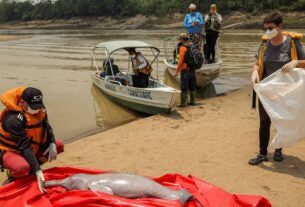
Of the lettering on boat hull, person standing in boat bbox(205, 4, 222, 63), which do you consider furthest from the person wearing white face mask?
person standing in boat bbox(205, 4, 222, 63)

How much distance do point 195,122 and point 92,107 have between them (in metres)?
4.78

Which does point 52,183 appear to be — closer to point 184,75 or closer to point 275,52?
point 275,52

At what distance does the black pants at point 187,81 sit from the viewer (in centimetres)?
1174

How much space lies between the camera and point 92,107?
13359 millimetres

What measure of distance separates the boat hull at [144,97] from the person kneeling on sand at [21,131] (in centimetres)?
552

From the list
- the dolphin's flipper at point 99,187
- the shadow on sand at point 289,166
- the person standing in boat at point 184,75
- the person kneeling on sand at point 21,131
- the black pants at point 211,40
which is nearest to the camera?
the dolphin's flipper at point 99,187

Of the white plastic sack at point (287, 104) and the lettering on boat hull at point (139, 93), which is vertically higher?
the white plastic sack at point (287, 104)

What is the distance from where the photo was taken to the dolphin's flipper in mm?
4664

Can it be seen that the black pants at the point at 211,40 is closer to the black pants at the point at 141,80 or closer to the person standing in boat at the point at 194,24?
the person standing in boat at the point at 194,24

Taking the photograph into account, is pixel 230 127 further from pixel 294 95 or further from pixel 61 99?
pixel 61 99

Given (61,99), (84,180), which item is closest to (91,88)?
(61,99)

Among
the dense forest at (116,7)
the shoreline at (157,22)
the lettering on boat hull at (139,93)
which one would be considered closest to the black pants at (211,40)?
the lettering on boat hull at (139,93)

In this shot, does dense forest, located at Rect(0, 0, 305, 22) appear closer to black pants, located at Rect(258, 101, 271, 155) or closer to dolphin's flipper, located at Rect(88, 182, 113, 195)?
black pants, located at Rect(258, 101, 271, 155)

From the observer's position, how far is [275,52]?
6055mm
